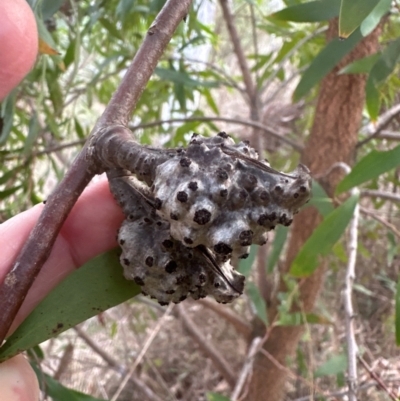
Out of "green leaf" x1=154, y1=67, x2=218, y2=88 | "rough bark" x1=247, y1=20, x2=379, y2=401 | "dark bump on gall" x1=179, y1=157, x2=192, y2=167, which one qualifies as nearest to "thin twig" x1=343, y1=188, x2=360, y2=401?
"rough bark" x1=247, y1=20, x2=379, y2=401

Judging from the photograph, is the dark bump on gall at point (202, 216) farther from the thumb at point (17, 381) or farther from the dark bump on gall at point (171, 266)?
the thumb at point (17, 381)

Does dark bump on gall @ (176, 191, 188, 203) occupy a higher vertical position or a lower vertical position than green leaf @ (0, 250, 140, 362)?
lower

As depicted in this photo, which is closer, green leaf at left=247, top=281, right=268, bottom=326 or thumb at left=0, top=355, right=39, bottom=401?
thumb at left=0, top=355, right=39, bottom=401

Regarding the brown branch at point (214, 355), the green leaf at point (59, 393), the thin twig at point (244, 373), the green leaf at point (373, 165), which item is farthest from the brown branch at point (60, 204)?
the brown branch at point (214, 355)

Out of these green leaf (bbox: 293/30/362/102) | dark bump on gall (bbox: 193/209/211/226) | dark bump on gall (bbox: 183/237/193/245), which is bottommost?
dark bump on gall (bbox: 183/237/193/245)

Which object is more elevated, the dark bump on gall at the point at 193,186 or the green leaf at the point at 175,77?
the green leaf at the point at 175,77

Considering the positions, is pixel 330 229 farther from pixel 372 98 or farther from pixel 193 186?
pixel 193 186

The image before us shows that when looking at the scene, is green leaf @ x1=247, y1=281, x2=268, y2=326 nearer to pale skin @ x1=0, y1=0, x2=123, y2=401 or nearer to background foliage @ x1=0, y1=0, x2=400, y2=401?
background foliage @ x1=0, y1=0, x2=400, y2=401
